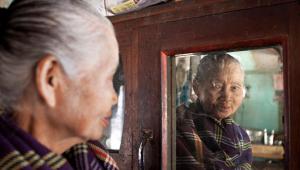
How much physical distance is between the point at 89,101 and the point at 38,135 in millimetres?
79

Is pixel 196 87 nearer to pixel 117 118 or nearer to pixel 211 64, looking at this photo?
pixel 211 64

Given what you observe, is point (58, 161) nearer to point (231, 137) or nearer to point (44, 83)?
point (44, 83)

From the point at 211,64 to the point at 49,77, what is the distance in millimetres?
374

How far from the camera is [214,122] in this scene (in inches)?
26.6

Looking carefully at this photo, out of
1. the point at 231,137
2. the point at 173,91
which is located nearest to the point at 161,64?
the point at 173,91

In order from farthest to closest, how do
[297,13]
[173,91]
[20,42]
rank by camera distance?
[173,91]
[297,13]
[20,42]

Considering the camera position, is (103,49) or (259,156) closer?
(103,49)

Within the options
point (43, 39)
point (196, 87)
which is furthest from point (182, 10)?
point (43, 39)

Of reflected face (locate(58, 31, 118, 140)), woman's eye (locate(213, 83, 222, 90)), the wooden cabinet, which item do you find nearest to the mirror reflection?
the wooden cabinet

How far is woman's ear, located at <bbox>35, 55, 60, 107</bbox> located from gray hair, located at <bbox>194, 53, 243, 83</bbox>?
0.36 m

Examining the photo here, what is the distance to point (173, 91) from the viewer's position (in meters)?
0.72

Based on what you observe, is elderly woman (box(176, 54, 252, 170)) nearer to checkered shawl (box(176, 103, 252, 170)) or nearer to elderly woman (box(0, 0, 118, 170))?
checkered shawl (box(176, 103, 252, 170))

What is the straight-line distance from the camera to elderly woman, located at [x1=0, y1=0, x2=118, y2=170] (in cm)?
39

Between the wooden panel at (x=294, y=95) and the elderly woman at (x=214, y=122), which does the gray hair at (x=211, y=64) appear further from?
the wooden panel at (x=294, y=95)
